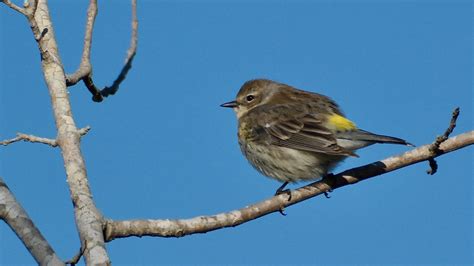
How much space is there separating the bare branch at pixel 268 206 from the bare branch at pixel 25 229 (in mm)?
533

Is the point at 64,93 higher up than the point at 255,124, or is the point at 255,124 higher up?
the point at 255,124

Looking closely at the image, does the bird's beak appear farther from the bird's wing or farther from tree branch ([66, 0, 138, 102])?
tree branch ([66, 0, 138, 102])

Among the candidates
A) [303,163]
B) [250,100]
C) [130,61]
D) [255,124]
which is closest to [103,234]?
[130,61]

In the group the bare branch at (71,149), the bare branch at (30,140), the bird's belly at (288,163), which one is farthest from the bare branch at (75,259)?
the bird's belly at (288,163)

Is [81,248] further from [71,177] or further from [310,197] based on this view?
[310,197]

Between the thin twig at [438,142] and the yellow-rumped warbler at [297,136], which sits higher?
the yellow-rumped warbler at [297,136]

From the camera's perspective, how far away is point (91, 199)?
212 inches

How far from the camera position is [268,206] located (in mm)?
6676

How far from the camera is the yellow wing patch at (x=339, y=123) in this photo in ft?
28.5

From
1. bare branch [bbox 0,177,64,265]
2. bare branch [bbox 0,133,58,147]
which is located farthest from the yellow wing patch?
bare branch [bbox 0,177,64,265]

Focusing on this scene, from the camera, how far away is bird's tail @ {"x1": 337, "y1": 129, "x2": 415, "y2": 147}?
760cm

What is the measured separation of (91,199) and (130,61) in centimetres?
250

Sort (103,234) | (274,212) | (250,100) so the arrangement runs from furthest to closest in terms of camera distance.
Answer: (250,100), (274,212), (103,234)

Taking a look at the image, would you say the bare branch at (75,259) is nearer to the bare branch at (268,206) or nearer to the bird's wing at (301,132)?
the bare branch at (268,206)
